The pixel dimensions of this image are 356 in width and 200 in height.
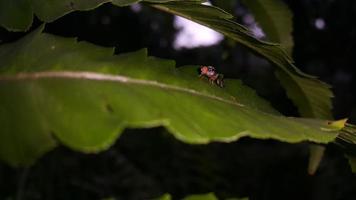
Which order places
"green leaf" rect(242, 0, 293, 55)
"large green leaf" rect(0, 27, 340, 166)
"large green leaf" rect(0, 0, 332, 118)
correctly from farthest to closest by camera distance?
"green leaf" rect(242, 0, 293, 55) → "large green leaf" rect(0, 0, 332, 118) → "large green leaf" rect(0, 27, 340, 166)

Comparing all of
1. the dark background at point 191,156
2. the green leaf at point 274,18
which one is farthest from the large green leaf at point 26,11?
the dark background at point 191,156

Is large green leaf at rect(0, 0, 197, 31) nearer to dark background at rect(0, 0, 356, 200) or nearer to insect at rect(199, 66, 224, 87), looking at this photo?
insect at rect(199, 66, 224, 87)

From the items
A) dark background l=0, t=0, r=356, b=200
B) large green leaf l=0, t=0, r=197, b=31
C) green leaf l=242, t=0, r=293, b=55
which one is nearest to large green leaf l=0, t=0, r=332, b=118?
large green leaf l=0, t=0, r=197, b=31

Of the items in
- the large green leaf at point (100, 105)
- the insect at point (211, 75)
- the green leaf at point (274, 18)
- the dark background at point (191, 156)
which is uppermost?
the large green leaf at point (100, 105)

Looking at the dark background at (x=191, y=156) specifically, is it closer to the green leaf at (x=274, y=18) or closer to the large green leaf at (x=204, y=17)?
the green leaf at (x=274, y=18)

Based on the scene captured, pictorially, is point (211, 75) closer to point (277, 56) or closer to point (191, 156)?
point (277, 56)

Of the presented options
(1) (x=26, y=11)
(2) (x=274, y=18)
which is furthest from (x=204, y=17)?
(2) (x=274, y=18)
